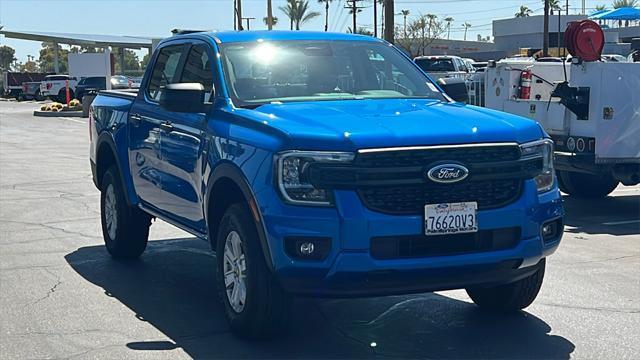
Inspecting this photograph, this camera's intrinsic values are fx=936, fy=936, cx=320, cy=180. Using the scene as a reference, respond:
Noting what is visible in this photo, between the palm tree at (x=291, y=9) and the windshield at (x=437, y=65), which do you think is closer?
the windshield at (x=437, y=65)

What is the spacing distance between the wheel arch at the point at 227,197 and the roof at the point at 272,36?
1.30 m

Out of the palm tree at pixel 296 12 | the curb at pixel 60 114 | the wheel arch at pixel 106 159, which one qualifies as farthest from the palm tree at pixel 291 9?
the wheel arch at pixel 106 159

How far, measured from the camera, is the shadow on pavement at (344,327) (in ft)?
18.1

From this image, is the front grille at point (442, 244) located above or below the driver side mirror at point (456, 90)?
below

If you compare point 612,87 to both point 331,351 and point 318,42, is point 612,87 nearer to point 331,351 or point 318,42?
point 318,42

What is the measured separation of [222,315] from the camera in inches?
251

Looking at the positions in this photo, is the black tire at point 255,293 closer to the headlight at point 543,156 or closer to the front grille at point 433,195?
the front grille at point 433,195

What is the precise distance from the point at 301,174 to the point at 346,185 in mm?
263

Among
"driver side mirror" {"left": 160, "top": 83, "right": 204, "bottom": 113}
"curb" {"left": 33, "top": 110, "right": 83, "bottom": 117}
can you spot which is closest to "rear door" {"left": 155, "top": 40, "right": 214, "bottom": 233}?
"driver side mirror" {"left": 160, "top": 83, "right": 204, "bottom": 113}

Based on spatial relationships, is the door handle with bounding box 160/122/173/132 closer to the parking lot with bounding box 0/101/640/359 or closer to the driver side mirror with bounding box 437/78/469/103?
the parking lot with bounding box 0/101/640/359

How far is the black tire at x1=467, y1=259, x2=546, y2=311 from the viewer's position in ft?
19.8

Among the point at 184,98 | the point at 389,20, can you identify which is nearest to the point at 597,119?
the point at 184,98

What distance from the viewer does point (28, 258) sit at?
27.6ft

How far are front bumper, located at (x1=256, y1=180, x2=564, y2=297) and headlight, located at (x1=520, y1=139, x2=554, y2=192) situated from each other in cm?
21
